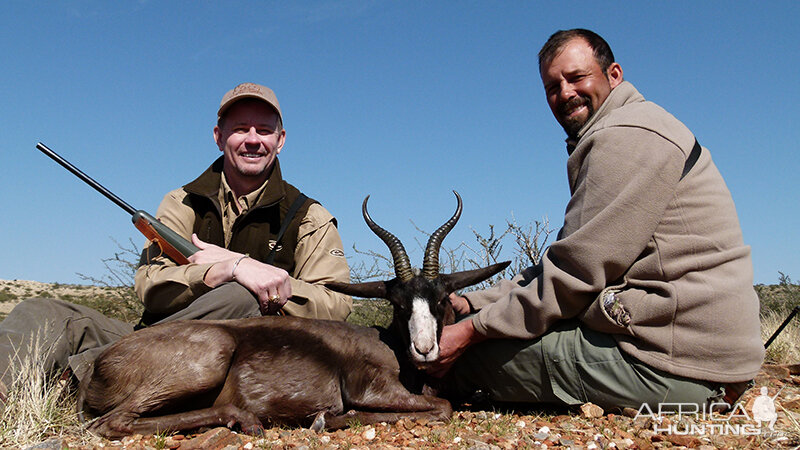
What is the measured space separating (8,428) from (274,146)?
357cm

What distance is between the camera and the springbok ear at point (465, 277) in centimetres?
581

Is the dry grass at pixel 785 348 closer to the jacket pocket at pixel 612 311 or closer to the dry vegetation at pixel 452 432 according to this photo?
the dry vegetation at pixel 452 432

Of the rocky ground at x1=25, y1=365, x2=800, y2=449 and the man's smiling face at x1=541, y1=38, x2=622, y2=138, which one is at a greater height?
the man's smiling face at x1=541, y1=38, x2=622, y2=138

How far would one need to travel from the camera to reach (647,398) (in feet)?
15.3

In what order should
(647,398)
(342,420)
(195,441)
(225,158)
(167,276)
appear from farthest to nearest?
(225,158)
(167,276)
(342,420)
(647,398)
(195,441)

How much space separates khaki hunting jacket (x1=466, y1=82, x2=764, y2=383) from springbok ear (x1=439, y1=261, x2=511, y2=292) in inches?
49.0

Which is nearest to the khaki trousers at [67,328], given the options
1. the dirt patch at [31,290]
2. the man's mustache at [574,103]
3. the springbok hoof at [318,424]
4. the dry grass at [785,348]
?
the springbok hoof at [318,424]

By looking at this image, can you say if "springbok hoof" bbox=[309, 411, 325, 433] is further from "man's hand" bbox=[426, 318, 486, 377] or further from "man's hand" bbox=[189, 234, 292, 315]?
"man's hand" bbox=[189, 234, 292, 315]

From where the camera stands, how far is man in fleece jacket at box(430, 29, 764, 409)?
14.4 feet

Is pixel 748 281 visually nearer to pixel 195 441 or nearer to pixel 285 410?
pixel 285 410

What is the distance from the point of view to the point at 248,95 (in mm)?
6656

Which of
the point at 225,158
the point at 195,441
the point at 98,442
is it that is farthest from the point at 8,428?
the point at 225,158

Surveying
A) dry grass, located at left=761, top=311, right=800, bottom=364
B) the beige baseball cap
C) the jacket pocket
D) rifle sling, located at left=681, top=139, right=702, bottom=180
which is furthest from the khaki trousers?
dry grass, located at left=761, top=311, right=800, bottom=364
